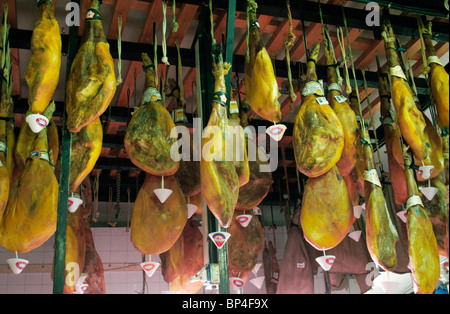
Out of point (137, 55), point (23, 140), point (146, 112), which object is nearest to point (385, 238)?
point (146, 112)

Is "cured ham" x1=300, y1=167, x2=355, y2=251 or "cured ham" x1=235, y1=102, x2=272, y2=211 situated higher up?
"cured ham" x1=235, y1=102, x2=272, y2=211

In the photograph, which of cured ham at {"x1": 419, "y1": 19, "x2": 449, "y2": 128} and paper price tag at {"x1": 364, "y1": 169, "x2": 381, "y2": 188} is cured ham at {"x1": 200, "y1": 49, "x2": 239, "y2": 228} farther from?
cured ham at {"x1": 419, "y1": 19, "x2": 449, "y2": 128}

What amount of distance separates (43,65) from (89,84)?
1.01 feet

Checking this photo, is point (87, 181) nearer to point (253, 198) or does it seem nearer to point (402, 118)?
point (253, 198)

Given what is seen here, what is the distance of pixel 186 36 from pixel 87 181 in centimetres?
187

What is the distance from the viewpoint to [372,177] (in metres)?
3.74

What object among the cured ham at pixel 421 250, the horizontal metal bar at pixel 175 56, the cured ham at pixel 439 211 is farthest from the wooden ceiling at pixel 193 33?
the cured ham at pixel 421 250

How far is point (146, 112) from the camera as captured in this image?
11.2 feet

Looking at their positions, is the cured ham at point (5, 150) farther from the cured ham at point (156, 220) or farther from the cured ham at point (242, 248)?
the cured ham at point (242, 248)

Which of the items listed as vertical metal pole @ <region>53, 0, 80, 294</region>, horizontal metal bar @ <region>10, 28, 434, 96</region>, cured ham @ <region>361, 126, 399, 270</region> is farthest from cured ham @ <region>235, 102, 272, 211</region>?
vertical metal pole @ <region>53, 0, 80, 294</region>

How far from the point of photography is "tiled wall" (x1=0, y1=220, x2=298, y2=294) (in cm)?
716

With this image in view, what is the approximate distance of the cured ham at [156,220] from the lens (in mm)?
3412

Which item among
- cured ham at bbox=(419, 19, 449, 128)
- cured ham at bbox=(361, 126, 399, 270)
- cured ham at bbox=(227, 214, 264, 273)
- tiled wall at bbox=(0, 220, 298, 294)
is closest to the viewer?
cured ham at bbox=(419, 19, 449, 128)

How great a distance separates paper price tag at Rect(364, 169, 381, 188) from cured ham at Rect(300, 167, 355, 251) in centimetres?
22
